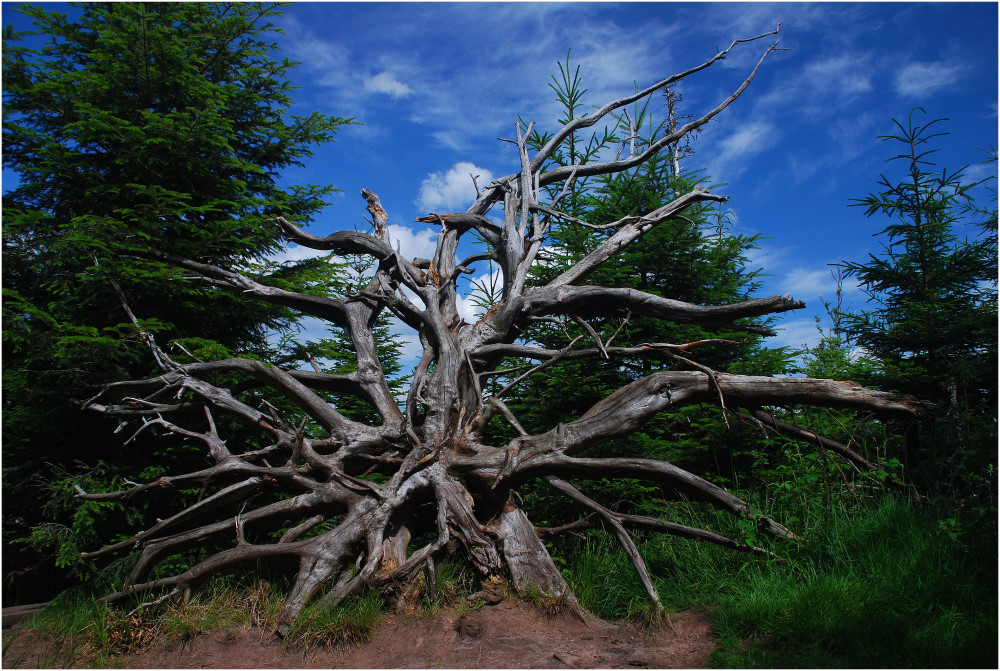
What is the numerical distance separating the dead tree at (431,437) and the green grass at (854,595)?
0.35 meters

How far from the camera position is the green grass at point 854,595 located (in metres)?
3.67

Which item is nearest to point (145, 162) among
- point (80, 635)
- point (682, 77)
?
point (80, 635)

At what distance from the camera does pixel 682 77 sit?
28.2ft

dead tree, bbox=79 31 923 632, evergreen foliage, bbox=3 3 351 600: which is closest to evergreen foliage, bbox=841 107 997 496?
dead tree, bbox=79 31 923 632

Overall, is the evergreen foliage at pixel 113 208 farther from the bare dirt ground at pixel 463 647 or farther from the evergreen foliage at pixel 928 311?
the evergreen foliage at pixel 928 311

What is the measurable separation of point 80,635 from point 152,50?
6819 millimetres

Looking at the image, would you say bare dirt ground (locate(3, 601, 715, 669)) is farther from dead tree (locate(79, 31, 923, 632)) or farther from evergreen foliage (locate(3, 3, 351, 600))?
evergreen foliage (locate(3, 3, 351, 600))

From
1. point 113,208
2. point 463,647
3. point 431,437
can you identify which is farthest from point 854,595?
point 113,208

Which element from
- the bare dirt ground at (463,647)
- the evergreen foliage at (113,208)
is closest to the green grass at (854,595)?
the bare dirt ground at (463,647)

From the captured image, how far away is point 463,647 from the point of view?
488 centimetres

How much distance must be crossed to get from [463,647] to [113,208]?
684 centimetres

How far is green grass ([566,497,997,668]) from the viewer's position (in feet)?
12.1

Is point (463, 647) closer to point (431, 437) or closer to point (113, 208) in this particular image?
point (431, 437)

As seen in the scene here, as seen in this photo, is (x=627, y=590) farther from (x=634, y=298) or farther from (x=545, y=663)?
(x=634, y=298)
